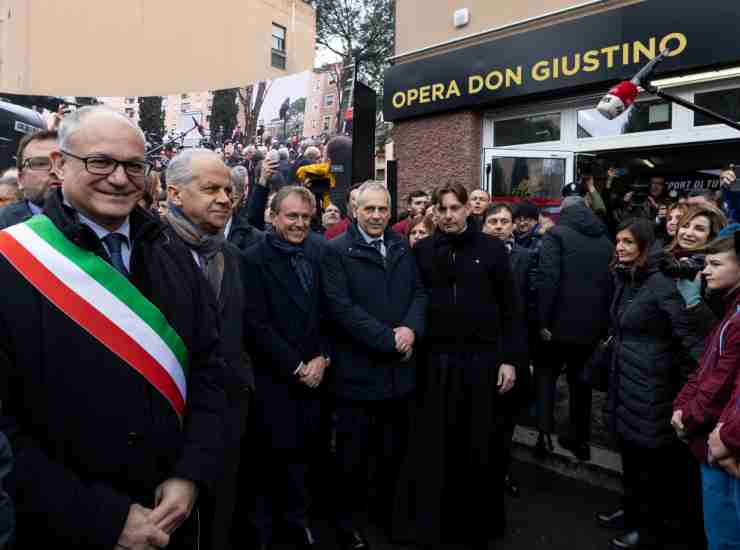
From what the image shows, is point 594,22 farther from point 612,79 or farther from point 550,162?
point 550,162

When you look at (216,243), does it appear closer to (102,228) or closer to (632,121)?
(102,228)

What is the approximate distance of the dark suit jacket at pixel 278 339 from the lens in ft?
10.6

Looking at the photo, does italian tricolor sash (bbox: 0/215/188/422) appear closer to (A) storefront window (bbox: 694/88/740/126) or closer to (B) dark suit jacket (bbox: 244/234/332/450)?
(B) dark suit jacket (bbox: 244/234/332/450)

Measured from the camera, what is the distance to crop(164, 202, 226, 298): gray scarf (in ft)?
8.86

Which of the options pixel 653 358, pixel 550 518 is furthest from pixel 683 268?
pixel 550 518

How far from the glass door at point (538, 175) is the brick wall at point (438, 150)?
0.65 meters

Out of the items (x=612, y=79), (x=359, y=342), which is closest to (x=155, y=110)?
(x=612, y=79)

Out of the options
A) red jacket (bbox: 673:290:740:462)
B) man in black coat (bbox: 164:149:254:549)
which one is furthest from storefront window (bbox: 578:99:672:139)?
man in black coat (bbox: 164:149:254:549)

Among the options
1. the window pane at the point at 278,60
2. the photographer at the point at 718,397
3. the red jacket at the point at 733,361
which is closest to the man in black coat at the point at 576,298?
the photographer at the point at 718,397

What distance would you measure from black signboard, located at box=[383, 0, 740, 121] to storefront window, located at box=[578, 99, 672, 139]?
24.1 inches

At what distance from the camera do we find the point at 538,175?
8.28 meters

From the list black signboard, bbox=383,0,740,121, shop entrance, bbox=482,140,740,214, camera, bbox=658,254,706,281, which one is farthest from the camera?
shop entrance, bbox=482,140,740,214

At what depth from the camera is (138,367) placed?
1.62m

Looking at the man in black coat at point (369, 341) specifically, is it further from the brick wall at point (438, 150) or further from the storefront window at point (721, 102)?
the brick wall at point (438, 150)
